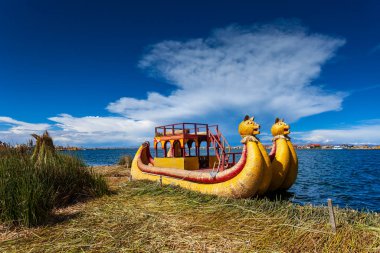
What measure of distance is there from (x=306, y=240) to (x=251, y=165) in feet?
15.4

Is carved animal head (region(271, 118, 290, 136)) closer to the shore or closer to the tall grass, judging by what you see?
the shore

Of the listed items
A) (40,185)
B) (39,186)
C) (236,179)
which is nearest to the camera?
(39,186)

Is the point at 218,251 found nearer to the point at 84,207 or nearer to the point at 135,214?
the point at 135,214

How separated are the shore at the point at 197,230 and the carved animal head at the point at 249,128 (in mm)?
3383

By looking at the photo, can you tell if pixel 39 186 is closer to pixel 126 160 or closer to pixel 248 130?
pixel 248 130

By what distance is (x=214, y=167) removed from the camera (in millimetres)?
14844

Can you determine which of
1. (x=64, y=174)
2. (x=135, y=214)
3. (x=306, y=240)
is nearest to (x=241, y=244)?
(x=306, y=240)

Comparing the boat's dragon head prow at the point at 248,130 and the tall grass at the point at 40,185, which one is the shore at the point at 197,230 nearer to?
the tall grass at the point at 40,185

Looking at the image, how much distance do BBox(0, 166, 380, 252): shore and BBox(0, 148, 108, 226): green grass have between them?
0.43m

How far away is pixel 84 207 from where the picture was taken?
10.7 m

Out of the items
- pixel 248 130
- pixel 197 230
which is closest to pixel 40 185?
pixel 197 230

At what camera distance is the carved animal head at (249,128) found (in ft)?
42.8

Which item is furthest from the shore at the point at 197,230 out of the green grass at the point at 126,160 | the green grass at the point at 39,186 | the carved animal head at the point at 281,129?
the green grass at the point at 126,160

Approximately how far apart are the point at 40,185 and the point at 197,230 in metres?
4.86
